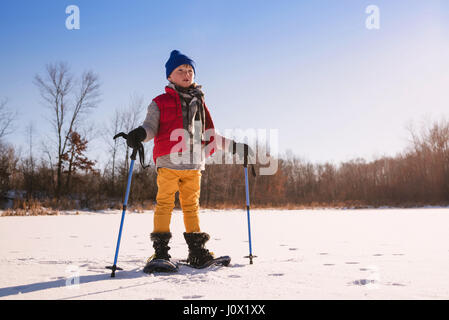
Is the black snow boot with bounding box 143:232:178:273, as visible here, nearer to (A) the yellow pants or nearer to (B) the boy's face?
(A) the yellow pants

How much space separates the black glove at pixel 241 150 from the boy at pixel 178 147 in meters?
0.30

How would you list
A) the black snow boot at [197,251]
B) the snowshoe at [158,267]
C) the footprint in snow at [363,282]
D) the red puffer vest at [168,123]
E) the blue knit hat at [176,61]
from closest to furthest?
the footprint in snow at [363,282], the snowshoe at [158,267], the black snow boot at [197,251], the red puffer vest at [168,123], the blue knit hat at [176,61]

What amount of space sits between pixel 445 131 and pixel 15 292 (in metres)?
33.5

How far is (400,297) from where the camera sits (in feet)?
4.60

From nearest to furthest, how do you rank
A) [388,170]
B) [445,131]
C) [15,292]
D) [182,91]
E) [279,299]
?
[279,299] → [15,292] → [182,91] → [445,131] → [388,170]

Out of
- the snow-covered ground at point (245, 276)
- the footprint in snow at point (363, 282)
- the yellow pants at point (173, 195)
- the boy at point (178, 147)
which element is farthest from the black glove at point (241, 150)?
the footprint in snow at point (363, 282)

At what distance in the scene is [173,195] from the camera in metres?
2.43

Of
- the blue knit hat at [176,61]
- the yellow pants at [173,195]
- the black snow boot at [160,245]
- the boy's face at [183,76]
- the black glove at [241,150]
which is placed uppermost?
the blue knit hat at [176,61]

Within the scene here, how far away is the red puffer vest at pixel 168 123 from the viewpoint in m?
2.39

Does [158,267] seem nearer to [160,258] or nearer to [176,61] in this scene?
[160,258]

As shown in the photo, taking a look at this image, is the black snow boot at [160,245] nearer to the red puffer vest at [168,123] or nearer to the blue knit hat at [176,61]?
the red puffer vest at [168,123]
